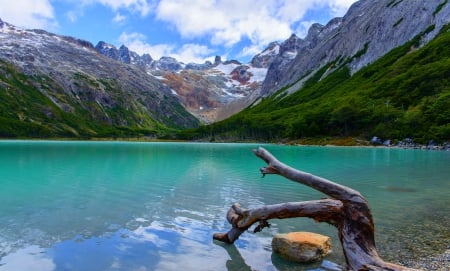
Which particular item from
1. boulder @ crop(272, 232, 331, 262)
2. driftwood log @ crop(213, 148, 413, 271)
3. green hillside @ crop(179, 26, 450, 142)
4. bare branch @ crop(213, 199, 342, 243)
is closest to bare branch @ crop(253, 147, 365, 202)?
driftwood log @ crop(213, 148, 413, 271)

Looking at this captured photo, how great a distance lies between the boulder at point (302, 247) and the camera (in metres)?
14.8

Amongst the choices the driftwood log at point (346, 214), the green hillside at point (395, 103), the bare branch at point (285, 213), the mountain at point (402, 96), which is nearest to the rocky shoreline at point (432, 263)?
the driftwood log at point (346, 214)

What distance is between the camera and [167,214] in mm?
23250

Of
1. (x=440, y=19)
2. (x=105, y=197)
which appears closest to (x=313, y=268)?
(x=105, y=197)

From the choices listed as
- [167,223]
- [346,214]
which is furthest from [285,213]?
[167,223]

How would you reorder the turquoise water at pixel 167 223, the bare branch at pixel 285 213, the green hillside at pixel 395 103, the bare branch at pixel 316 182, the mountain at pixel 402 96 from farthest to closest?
1. the mountain at pixel 402 96
2. the green hillside at pixel 395 103
3. the turquoise water at pixel 167 223
4. the bare branch at pixel 285 213
5. the bare branch at pixel 316 182

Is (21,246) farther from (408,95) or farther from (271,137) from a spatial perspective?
(271,137)

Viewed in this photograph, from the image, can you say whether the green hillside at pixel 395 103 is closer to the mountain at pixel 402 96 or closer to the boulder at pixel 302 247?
the mountain at pixel 402 96

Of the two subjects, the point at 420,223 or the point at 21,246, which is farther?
the point at 420,223

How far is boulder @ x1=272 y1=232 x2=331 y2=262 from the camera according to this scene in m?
14.8

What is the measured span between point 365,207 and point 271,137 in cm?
18617

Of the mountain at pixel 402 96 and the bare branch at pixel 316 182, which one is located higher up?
the mountain at pixel 402 96

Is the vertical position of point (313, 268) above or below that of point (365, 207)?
below

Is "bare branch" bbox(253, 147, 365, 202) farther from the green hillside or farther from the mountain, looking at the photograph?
the green hillside
